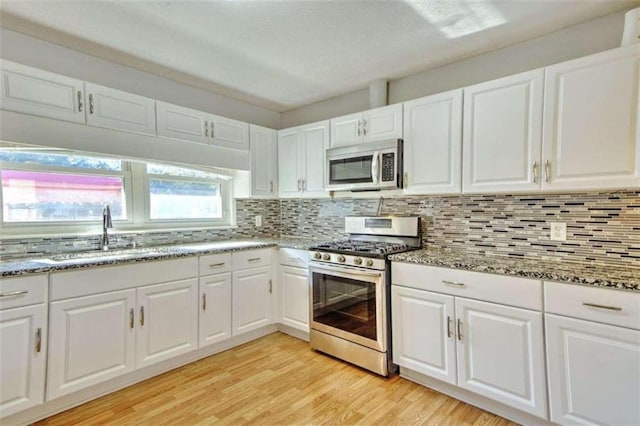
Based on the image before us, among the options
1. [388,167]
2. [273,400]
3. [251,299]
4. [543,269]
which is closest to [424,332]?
[543,269]

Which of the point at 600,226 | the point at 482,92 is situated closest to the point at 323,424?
the point at 600,226

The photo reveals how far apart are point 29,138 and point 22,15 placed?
0.71m

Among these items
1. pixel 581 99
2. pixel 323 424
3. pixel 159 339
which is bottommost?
pixel 323 424

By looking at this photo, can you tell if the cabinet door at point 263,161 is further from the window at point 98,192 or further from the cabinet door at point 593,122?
the cabinet door at point 593,122

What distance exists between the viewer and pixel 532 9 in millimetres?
1930

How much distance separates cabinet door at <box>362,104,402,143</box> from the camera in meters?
2.61

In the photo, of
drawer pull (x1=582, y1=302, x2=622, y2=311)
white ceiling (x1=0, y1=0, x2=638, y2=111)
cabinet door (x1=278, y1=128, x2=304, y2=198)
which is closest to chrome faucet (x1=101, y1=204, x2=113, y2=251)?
white ceiling (x1=0, y1=0, x2=638, y2=111)

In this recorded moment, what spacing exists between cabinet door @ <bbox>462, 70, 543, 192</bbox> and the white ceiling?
401 mm

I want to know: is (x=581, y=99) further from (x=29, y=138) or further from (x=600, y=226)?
(x=29, y=138)

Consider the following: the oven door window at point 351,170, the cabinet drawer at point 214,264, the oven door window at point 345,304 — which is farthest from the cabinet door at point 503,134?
the cabinet drawer at point 214,264

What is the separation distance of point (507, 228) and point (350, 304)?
4.16 ft

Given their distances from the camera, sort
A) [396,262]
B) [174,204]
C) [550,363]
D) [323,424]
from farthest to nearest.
Answer: [174,204] → [396,262] → [323,424] → [550,363]

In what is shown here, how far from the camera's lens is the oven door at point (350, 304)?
239 centimetres

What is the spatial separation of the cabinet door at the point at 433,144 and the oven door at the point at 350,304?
2.49 ft
